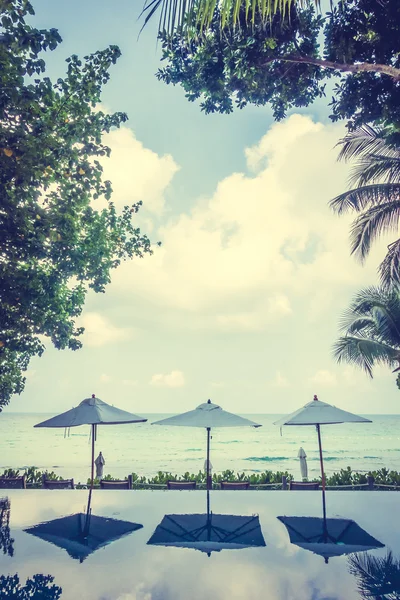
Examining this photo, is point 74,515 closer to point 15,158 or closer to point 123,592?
point 123,592

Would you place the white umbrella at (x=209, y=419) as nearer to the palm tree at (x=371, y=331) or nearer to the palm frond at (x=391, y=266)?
the palm frond at (x=391, y=266)

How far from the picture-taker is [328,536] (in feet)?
18.9

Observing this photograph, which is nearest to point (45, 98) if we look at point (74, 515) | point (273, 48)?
point (273, 48)

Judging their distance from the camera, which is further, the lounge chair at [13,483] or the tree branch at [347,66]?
the lounge chair at [13,483]

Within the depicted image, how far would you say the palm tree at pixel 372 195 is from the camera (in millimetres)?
11695

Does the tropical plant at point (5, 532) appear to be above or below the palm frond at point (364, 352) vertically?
below

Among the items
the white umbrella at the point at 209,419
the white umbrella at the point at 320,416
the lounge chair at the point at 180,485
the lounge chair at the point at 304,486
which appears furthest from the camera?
the lounge chair at the point at 180,485

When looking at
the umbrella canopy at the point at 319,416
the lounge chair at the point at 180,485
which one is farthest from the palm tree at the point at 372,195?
the lounge chair at the point at 180,485

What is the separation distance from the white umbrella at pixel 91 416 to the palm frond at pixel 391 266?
8964mm

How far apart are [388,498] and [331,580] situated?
510 cm

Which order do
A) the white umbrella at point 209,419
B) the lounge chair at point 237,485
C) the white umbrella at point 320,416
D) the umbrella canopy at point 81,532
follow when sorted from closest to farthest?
the umbrella canopy at point 81,532, the white umbrella at point 320,416, the white umbrella at point 209,419, the lounge chair at point 237,485

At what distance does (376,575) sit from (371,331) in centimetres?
1316

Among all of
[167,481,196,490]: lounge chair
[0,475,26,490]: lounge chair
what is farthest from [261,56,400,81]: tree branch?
[0,475,26,490]: lounge chair

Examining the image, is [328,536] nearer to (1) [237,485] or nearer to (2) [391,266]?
(1) [237,485]
